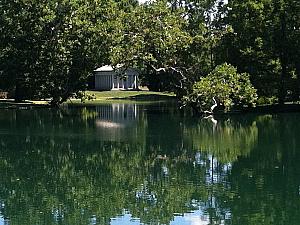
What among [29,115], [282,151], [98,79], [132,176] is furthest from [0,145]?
[98,79]

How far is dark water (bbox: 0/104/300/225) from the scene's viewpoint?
1502cm

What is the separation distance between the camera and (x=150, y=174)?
20891 mm

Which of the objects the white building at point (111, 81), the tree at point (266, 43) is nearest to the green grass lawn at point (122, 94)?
the white building at point (111, 81)

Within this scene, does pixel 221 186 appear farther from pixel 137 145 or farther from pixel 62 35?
pixel 62 35

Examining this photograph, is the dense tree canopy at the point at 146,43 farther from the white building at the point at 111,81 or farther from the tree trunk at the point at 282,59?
the white building at the point at 111,81

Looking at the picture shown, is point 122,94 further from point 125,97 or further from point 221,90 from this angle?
point 221,90

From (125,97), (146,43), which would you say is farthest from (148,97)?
(146,43)

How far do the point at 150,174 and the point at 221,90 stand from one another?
24.4 metres

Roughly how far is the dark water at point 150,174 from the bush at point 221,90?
6489mm

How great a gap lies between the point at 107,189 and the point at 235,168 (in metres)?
5.67

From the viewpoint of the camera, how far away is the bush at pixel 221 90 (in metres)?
44.7

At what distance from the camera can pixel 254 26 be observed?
5281cm

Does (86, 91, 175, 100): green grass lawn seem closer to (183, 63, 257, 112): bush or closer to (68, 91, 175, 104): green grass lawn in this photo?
(68, 91, 175, 104): green grass lawn

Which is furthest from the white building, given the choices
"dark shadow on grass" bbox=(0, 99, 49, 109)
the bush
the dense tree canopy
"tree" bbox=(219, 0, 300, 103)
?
the bush
